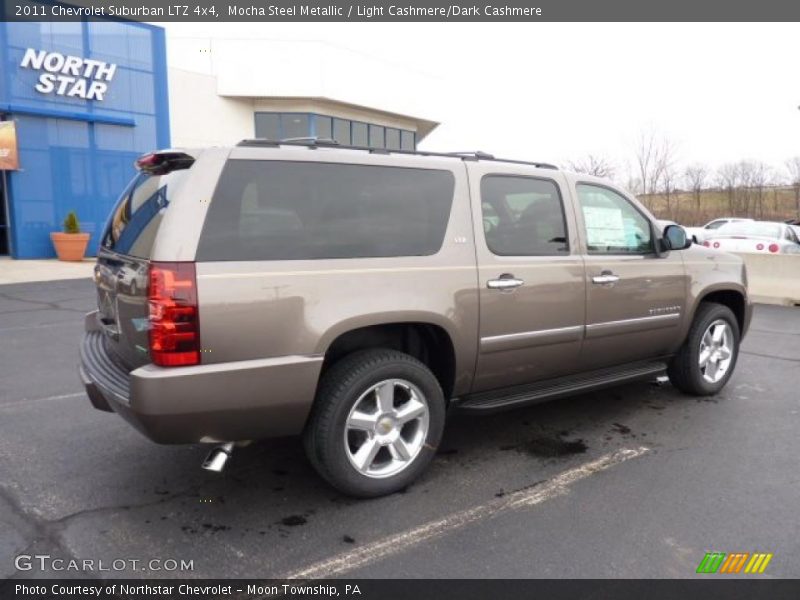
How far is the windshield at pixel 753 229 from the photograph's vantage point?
45.8ft

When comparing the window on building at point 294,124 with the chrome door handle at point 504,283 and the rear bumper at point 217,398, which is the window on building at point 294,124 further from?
the rear bumper at point 217,398

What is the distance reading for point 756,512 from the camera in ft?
10.8

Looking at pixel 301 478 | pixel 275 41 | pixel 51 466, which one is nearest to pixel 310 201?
pixel 301 478

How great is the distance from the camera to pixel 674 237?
481 centimetres

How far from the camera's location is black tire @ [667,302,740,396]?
511 cm

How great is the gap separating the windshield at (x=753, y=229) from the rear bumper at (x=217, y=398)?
13.7 m

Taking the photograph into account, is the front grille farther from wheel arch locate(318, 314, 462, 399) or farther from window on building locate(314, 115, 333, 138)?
window on building locate(314, 115, 333, 138)

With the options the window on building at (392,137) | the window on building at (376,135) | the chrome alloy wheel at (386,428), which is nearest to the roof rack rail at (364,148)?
the chrome alloy wheel at (386,428)

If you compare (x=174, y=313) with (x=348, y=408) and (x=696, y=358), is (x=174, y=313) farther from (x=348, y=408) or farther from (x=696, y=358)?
(x=696, y=358)

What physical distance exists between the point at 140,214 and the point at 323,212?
3.16ft

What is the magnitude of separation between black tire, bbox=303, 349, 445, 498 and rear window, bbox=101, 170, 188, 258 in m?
1.11

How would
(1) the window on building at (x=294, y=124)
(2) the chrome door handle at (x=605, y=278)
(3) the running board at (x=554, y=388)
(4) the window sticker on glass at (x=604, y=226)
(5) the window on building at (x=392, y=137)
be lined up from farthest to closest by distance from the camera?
(5) the window on building at (x=392, y=137), (1) the window on building at (x=294, y=124), (4) the window sticker on glass at (x=604, y=226), (2) the chrome door handle at (x=605, y=278), (3) the running board at (x=554, y=388)

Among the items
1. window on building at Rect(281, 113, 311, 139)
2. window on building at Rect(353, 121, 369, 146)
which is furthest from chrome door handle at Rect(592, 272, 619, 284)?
window on building at Rect(353, 121, 369, 146)

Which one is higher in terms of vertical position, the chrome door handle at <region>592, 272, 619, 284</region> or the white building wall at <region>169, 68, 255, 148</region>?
the white building wall at <region>169, 68, 255, 148</region>
